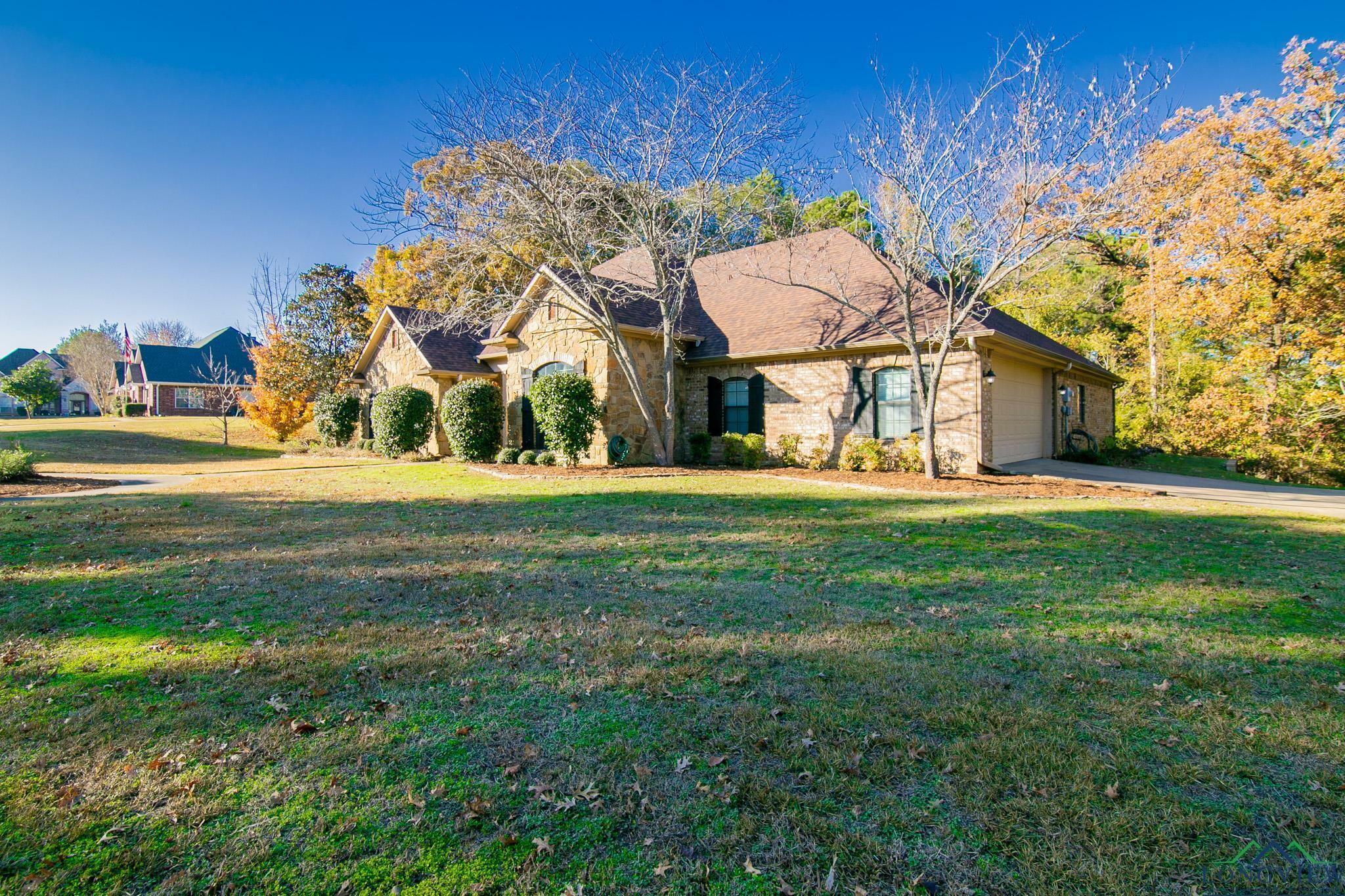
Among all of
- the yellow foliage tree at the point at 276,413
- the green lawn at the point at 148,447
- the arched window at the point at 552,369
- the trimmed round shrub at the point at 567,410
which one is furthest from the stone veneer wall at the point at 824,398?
the yellow foliage tree at the point at 276,413

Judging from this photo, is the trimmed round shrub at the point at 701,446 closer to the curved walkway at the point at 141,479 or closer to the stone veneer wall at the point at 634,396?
the stone veneer wall at the point at 634,396

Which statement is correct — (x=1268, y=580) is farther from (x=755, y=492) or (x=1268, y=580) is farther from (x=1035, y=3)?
(x=1035, y=3)

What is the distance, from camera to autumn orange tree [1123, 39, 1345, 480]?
613 inches

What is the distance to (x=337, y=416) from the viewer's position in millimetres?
24000

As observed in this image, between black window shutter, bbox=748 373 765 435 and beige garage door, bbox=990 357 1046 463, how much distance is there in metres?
5.35

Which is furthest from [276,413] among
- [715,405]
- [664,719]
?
[664,719]

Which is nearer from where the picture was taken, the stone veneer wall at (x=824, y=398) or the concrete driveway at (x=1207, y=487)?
the concrete driveway at (x=1207, y=487)

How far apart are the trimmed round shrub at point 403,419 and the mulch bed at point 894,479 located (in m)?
5.18

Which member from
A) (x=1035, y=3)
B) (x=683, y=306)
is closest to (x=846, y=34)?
(x=1035, y=3)

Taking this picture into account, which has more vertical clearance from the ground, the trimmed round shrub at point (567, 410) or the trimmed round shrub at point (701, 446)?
the trimmed round shrub at point (567, 410)

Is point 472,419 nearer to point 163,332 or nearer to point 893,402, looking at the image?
point 893,402

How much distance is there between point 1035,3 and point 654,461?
12.2m

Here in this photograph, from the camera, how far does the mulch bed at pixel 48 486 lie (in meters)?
11.6

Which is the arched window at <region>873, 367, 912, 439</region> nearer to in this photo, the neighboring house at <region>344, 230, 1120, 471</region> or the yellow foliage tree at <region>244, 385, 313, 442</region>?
the neighboring house at <region>344, 230, 1120, 471</region>
